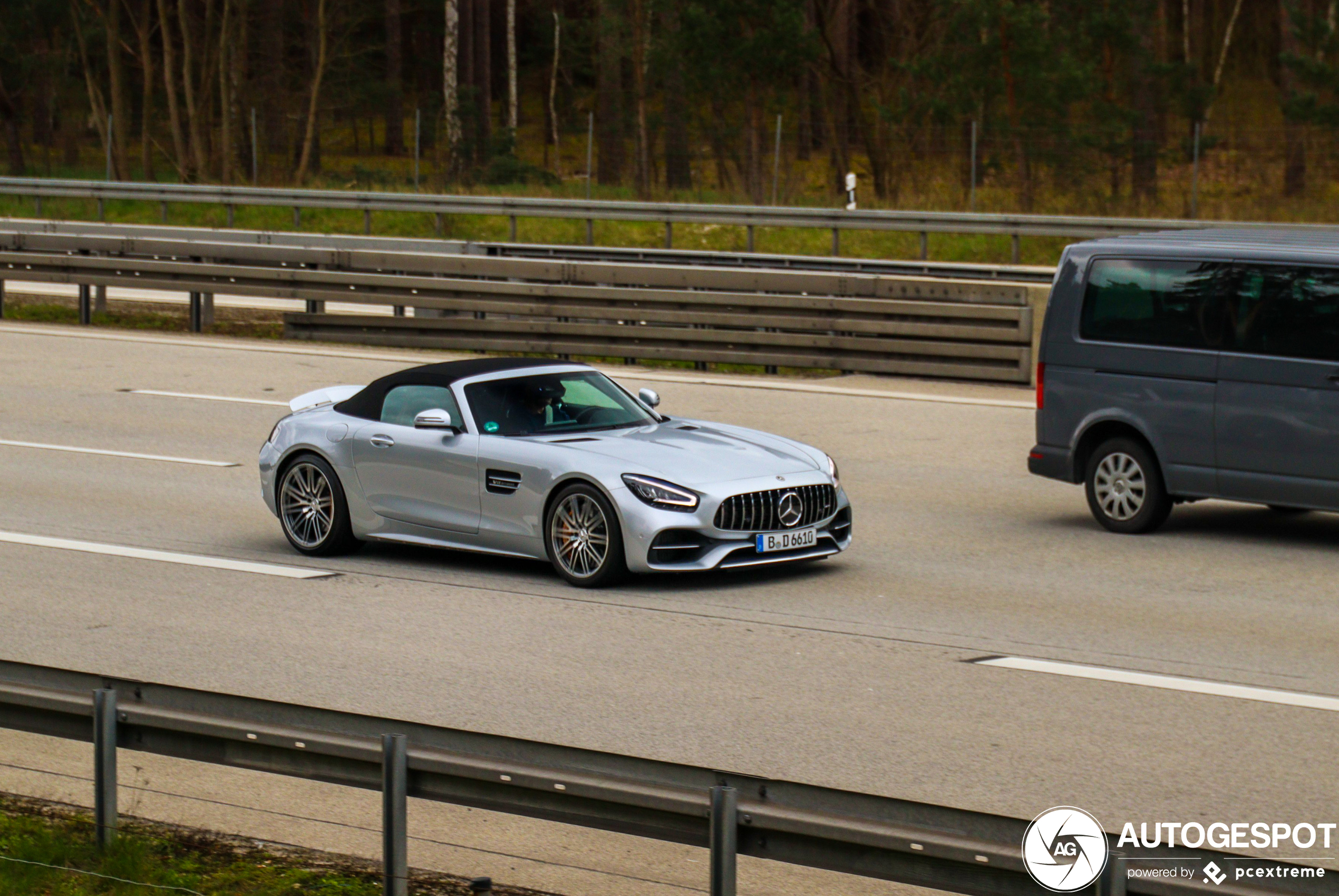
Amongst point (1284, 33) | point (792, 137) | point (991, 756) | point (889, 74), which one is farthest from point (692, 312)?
point (1284, 33)

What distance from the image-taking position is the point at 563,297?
2077cm

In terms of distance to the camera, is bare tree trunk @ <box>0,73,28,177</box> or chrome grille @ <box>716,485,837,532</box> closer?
chrome grille @ <box>716,485,837,532</box>

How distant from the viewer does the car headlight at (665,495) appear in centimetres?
988

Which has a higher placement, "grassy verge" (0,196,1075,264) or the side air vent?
"grassy verge" (0,196,1075,264)

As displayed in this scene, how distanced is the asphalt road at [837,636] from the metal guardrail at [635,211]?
44.3ft

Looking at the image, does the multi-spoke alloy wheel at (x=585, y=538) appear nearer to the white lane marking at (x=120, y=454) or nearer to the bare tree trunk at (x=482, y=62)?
the white lane marking at (x=120, y=454)

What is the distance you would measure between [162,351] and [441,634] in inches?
527

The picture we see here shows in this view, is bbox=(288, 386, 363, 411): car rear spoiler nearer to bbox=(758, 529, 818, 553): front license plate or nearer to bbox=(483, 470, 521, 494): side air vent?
bbox=(483, 470, 521, 494): side air vent

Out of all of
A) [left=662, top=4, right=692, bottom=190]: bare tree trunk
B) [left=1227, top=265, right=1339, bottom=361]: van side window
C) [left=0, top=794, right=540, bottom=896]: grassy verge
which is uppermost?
[left=662, top=4, right=692, bottom=190]: bare tree trunk

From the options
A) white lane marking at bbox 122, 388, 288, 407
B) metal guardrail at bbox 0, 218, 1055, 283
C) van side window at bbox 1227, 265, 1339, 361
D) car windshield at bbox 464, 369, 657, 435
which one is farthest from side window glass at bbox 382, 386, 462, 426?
metal guardrail at bbox 0, 218, 1055, 283

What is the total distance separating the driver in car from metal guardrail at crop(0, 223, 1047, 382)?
341 inches

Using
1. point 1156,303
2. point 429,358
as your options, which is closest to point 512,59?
point 429,358

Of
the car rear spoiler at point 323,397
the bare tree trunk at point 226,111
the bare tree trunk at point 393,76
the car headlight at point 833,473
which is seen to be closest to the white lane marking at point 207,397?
the car rear spoiler at point 323,397

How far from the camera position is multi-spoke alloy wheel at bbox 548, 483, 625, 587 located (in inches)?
394
